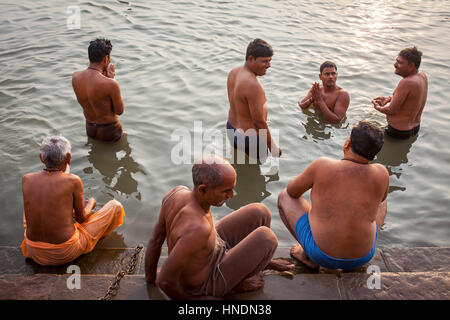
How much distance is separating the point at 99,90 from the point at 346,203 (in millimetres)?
3639

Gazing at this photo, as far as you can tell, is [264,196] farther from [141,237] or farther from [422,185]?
[422,185]

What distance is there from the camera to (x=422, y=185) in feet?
18.6

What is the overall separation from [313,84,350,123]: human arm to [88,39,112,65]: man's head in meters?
3.46

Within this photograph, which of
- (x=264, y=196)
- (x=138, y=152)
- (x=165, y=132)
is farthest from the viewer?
(x=165, y=132)

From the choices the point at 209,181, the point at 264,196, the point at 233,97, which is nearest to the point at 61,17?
the point at 233,97

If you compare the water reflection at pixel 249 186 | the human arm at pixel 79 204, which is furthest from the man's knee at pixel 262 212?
the human arm at pixel 79 204

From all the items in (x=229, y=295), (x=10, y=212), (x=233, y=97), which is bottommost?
(x=10, y=212)

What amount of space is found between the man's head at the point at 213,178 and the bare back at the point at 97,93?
9.89ft

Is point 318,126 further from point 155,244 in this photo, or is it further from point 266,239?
point 155,244

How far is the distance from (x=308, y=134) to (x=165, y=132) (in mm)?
2416

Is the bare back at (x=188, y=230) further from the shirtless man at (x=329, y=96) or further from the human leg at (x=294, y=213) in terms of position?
the shirtless man at (x=329, y=96)

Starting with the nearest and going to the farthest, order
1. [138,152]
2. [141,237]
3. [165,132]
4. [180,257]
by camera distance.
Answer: [180,257] < [141,237] < [138,152] < [165,132]

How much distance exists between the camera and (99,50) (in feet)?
17.3

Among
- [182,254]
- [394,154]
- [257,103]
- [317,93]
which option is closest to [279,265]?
[182,254]
